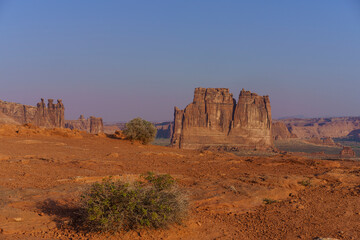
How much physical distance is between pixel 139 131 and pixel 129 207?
70.5 ft

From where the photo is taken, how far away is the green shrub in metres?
5.40

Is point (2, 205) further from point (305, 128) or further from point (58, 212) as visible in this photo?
point (305, 128)

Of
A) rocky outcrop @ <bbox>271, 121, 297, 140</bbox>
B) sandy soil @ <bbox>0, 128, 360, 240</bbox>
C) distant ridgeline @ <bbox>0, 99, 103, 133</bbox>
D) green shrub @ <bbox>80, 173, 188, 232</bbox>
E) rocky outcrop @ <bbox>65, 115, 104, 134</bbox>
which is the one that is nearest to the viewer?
green shrub @ <bbox>80, 173, 188, 232</bbox>

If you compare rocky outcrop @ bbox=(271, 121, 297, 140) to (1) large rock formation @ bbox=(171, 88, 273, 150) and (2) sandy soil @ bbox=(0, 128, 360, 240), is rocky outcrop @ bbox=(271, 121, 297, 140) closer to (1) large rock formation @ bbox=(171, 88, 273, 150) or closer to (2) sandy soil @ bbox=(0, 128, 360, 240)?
(1) large rock formation @ bbox=(171, 88, 273, 150)

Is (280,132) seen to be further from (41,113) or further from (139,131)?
(139,131)

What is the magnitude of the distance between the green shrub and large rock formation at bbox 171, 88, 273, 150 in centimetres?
9440

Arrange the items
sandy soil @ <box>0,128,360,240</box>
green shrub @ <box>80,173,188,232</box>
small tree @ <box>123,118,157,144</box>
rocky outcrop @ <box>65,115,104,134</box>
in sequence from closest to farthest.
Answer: green shrub @ <box>80,173,188,232</box> < sandy soil @ <box>0,128,360,240</box> < small tree @ <box>123,118,157,144</box> < rocky outcrop @ <box>65,115,104,134</box>

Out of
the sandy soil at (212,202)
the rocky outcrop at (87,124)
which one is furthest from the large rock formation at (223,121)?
the sandy soil at (212,202)

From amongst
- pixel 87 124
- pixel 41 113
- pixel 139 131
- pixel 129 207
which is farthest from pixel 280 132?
pixel 129 207

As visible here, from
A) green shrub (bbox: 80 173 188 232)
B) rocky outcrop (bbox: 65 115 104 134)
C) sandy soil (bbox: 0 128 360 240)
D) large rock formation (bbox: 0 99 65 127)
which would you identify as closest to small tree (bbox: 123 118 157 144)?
sandy soil (bbox: 0 128 360 240)

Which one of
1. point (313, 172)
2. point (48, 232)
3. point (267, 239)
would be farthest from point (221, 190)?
point (313, 172)

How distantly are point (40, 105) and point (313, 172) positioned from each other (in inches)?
3885

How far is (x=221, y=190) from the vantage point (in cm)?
895

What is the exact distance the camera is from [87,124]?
5866 inches
